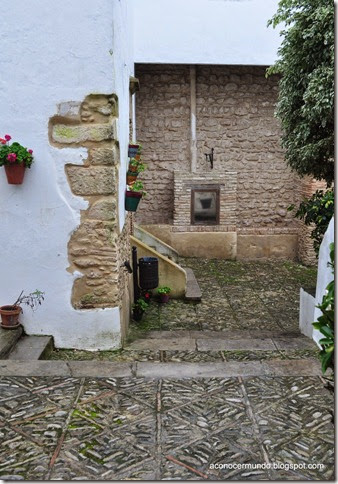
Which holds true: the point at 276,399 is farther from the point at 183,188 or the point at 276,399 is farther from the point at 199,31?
the point at 199,31

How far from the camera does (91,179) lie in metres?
4.49

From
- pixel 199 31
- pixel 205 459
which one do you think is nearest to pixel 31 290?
pixel 205 459

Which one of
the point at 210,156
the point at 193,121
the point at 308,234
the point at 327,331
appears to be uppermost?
the point at 193,121

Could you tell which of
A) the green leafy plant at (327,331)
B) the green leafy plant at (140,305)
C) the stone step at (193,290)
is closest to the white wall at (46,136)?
the green leafy plant at (140,305)

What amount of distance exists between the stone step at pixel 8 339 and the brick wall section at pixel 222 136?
22.2 feet

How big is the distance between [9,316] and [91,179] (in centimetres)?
143

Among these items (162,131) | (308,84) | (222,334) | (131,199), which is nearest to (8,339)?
(131,199)

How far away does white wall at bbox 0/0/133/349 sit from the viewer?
4.30 metres

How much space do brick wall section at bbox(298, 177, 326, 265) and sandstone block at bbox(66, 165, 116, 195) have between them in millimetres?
6775

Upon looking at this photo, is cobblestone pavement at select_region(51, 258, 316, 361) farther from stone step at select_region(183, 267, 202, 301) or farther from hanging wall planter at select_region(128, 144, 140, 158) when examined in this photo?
hanging wall planter at select_region(128, 144, 140, 158)

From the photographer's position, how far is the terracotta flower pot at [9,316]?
4.53 m

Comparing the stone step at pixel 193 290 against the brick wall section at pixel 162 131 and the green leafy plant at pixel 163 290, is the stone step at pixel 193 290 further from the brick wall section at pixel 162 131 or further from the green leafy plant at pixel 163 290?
the brick wall section at pixel 162 131

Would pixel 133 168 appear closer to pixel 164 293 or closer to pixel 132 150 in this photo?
pixel 132 150

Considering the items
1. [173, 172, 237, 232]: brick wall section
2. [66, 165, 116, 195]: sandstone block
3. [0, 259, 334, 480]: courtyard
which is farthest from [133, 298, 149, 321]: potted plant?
[173, 172, 237, 232]: brick wall section
